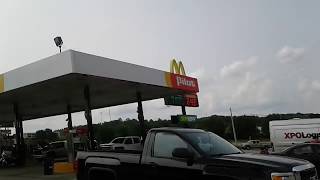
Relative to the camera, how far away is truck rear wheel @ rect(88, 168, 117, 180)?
10.3m

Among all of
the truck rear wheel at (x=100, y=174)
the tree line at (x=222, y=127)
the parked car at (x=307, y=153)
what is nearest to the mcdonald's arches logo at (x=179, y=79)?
the parked car at (x=307, y=153)

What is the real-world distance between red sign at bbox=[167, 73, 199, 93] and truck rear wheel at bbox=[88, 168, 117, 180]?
824 inches

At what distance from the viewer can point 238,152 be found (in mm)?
9086

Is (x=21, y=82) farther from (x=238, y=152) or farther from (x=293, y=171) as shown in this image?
(x=293, y=171)

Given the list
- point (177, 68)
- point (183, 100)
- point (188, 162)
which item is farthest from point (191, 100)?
point (188, 162)

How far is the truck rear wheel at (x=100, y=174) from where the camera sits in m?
10.3

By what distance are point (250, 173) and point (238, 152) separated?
1.39m

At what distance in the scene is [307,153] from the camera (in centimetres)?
1980

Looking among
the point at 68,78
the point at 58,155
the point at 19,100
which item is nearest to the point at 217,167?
the point at 68,78

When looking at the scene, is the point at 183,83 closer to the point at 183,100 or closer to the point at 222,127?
the point at 183,100

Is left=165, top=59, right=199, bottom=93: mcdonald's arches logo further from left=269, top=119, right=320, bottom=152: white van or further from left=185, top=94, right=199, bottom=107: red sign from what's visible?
left=269, top=119, right=320, bottom=152: white van

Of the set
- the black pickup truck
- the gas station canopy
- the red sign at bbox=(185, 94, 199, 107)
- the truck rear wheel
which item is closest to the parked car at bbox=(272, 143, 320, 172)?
the gas station canopy

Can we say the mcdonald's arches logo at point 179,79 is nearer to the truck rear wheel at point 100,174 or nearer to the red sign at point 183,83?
the red sign at point 183,83

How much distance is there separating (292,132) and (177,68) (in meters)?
8.50
